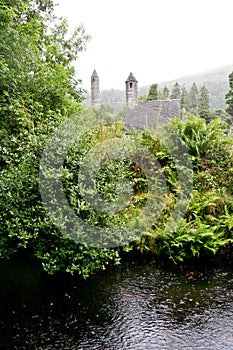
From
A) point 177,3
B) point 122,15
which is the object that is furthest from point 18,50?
point 177,3

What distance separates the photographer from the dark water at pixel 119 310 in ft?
11.0

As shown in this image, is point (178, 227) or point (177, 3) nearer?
point (178, 227)

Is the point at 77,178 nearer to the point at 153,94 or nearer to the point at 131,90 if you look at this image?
the point at 131,90

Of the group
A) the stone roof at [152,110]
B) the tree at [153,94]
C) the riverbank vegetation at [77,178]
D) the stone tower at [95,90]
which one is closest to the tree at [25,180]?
the riverbank vegetation at [77,178]

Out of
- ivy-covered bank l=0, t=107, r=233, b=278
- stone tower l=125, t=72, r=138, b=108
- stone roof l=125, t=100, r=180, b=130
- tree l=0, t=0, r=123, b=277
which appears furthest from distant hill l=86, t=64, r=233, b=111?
tree l=0, t=0, r=123, b=277

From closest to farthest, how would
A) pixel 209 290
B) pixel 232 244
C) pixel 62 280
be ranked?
1. pixel 209 290
2. pixel 62 280
3. pixel 232 244

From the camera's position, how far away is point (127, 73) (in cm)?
2534

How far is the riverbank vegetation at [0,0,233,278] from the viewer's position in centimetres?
398

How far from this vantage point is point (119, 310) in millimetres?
4012

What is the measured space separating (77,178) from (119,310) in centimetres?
179

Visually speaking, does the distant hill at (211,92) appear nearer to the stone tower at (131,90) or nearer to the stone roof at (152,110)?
the stone tower at (131,90)

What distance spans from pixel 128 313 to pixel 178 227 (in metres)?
2.28

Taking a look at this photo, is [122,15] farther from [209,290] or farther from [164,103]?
[164,103]

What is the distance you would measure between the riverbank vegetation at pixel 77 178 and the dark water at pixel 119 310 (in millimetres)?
384
